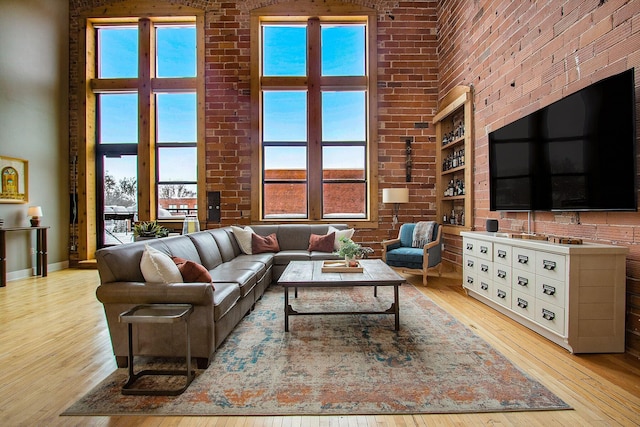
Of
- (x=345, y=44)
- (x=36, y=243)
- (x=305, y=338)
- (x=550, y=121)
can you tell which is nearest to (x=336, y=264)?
(x=305, y=338)

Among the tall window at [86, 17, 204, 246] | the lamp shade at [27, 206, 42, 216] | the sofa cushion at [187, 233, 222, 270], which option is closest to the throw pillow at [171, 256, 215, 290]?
the sofa cushion at [187, 233, 222, 270]

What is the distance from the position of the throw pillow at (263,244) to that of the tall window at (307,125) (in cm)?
122

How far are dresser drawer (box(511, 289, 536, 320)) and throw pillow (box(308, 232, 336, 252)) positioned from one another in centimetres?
268

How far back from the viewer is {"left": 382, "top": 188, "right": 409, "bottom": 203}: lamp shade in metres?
5.89

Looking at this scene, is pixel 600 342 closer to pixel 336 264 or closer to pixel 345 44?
pixel 336 264

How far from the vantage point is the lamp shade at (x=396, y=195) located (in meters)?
5.89

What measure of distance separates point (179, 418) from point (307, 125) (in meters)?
5.59

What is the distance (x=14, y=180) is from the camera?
5426 millimetres

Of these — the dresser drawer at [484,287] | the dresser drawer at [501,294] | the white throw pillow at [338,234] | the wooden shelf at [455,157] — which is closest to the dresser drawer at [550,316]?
the dresser drawer at [501,294]

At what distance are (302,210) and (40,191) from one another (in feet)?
15.2

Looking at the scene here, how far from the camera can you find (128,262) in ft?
8.03

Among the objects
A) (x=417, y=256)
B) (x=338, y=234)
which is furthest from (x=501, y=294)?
(x=338, y=234)

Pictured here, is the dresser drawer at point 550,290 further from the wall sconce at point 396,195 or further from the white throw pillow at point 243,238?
the white throw pillow at point 243,238

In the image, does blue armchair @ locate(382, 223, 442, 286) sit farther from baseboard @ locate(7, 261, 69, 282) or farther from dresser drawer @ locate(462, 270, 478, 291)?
baseboard @ locate(7, 261, 69, 282)
